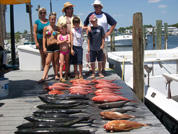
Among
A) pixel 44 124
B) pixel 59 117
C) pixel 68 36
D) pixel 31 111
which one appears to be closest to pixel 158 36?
pixel 68 36

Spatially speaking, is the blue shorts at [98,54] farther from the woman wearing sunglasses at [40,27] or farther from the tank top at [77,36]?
the woman wearing sunglasses at [40,27]

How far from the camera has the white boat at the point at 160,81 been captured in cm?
484

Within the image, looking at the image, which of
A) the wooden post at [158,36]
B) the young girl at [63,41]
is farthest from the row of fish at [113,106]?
the wooden post at [158,36]

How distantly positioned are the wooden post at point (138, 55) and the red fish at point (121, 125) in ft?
6.67

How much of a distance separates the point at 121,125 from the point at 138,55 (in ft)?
7.84

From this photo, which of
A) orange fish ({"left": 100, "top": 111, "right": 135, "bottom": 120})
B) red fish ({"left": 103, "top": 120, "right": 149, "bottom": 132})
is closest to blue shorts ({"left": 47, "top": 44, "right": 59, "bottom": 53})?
orange fish ({"left": 100, "top": 111, "right": 135, "bottom": 120})

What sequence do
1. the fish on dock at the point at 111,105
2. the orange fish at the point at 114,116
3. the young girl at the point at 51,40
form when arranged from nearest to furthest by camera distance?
1. the orange fish at the point at 114,116
2. the fish on dock at the point at 111,105
3. the young girl at the point at 51,40

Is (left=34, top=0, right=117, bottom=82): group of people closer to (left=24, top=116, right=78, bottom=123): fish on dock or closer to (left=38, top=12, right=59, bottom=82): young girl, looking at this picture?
(left=38, top=12, right=59, bottom=82): young girl

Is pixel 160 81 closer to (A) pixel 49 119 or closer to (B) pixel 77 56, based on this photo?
(B) pixel 77 56

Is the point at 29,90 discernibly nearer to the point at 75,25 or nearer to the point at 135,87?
the point at 75,25

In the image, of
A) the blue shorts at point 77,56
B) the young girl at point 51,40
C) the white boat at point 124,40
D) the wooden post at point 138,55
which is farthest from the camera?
the white boat at point 124,40

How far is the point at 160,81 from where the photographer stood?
7770mm

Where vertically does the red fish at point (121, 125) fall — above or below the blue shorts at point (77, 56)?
below

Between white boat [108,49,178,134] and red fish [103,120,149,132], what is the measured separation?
4.85 ft
